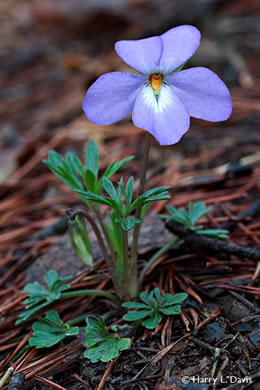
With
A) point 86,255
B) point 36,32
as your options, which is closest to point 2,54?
Answer: point 36,32

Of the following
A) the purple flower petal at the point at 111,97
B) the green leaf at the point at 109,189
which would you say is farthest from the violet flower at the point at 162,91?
the green leaf at the point at 109,189

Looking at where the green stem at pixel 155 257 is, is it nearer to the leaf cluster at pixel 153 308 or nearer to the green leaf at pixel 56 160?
the leaf cluster at pixel 153 308

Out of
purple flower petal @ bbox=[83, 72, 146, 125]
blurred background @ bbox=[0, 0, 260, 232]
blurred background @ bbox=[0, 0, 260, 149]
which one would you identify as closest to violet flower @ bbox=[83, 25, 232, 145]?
purple flower petal @ bbox=[83, 72, 146, 125]

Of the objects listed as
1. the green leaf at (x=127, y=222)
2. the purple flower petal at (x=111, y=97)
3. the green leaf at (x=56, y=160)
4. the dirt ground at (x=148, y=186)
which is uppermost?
the purple flower petal at (x=111, y=97)

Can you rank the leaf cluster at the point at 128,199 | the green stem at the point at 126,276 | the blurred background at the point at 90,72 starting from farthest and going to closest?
the blurred background at the point at 90,72 → the green stem at the point at 126,276 → the leaf cluster at the point at 128,199

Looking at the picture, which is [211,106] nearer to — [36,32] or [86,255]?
[86,255]

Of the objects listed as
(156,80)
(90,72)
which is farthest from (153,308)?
(90,72)

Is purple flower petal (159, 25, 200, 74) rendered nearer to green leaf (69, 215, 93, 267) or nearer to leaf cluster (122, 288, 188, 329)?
green leaf (69, 215, 93, 267)

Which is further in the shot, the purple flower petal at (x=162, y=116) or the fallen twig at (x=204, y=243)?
the fallen twig at (x=204, y=243)
